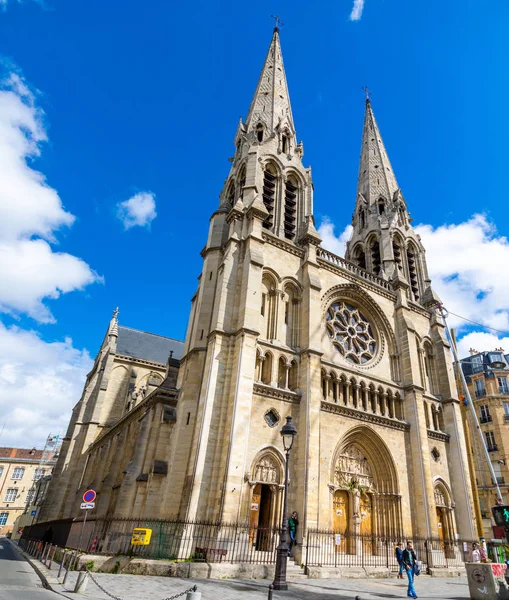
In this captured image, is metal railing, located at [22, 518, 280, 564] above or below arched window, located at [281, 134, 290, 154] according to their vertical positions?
below

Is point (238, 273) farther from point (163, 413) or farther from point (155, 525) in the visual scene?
point (155, 525)

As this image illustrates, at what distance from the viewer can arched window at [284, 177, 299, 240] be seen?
23344 mm

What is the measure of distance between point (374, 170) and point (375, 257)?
354 inches

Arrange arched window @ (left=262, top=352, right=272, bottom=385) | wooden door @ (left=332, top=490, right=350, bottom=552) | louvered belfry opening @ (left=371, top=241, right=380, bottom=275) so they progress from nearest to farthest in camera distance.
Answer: wooden door @ (left=332, top=490, right=350, bottom=552)
arched window @ (left=262, top=352, right=272, bottom=385)
louvered belfry opening @ (left=371, top=241, right=380, bottom=275)

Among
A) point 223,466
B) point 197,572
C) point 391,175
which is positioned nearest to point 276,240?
point 223,466

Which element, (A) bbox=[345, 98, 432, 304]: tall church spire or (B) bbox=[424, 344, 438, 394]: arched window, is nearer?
(B) bbox=[424, 344, 438, 394]: arched window

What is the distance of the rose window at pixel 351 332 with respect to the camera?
20.6 m

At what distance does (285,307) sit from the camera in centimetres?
1902

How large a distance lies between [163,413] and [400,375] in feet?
41.4

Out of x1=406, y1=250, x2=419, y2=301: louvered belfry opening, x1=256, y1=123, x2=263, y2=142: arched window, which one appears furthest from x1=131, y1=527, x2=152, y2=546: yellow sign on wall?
x1=256, y1=123, x2=263, y2=142: arched window

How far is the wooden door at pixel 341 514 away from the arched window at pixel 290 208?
13.2 meters

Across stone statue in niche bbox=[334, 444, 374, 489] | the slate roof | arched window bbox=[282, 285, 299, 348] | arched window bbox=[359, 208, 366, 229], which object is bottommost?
stone statue in niche bbox=[334, 444, 374, 489]

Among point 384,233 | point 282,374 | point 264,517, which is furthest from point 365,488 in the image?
point 384,233

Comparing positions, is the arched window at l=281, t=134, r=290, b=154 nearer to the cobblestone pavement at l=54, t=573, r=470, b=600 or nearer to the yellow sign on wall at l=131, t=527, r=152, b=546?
Answer: the yellow sign on wall at l=131, t=527, r=152, b=546
